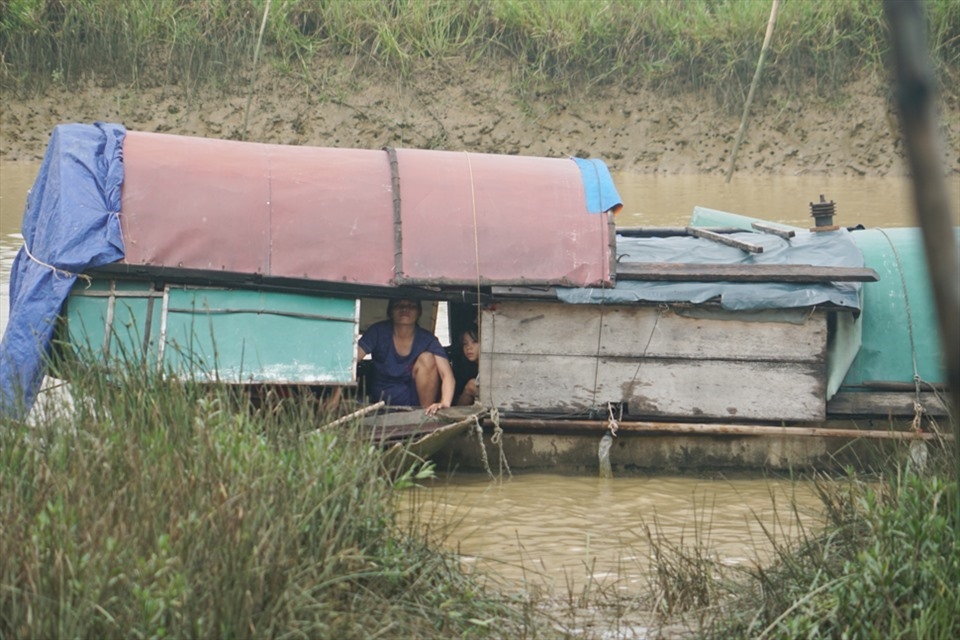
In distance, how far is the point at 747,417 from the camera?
736 centimetres

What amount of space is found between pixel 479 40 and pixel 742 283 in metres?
13.1

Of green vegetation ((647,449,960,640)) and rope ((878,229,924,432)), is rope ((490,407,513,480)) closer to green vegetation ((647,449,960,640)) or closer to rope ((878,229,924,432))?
rope ((878,229,924,432))

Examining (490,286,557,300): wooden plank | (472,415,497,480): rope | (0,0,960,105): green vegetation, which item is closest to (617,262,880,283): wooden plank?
(490,286,557,300): wooden plank

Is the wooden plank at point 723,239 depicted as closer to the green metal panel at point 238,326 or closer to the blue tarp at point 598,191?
the blue tarp at point 598,191

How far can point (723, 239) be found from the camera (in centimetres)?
798

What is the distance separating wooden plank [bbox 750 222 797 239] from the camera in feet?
26.3

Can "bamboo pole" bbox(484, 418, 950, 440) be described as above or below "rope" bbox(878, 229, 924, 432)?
below

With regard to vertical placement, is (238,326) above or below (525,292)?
below

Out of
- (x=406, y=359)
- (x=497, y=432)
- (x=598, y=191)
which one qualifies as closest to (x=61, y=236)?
(x=406, y=359)

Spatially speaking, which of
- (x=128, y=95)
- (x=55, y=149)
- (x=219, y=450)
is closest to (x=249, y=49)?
(x=128, y=95)

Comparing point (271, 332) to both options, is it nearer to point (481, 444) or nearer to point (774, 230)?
point (481, 444)

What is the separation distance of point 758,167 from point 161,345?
14277 millimetres

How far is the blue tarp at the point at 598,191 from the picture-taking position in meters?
7.35

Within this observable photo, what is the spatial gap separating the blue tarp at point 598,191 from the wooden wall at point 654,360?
0.60m
